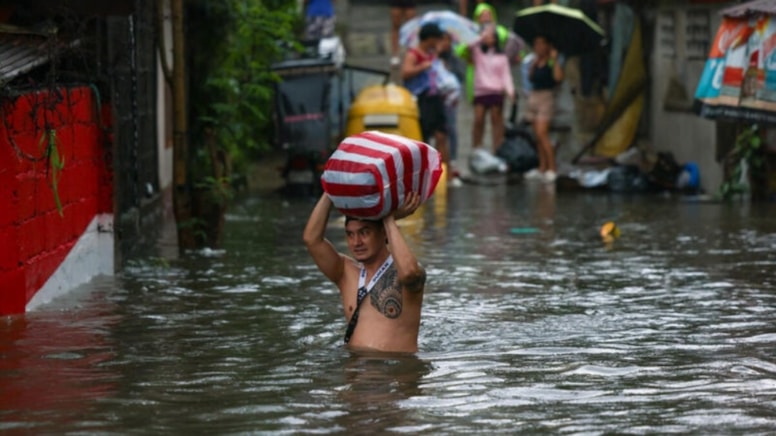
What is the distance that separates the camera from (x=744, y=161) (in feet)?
68.5

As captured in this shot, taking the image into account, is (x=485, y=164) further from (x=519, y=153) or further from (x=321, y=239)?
(x=321, y=239)

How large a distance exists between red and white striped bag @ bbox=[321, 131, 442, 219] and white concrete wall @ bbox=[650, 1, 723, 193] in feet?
45.5

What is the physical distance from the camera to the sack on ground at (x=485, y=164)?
24797 mm

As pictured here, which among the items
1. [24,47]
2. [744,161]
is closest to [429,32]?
[744,161]

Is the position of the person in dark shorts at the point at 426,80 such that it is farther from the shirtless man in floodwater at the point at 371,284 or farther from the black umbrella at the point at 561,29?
the shirtless man in floodwater at the point at 371,284

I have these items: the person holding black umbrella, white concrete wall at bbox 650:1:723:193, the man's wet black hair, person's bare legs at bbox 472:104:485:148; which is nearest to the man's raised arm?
white concrete wall at bbox 650:1:723:193

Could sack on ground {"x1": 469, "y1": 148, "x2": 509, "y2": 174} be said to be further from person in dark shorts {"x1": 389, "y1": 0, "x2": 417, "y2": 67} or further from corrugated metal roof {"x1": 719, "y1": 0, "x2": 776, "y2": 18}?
person in dark shorts {"x1": 389, "y1": 0, "x2": 417, "y2": 67}

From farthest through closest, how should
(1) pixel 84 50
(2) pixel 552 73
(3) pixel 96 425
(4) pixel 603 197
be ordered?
(2) pixel 552 73 → (4) pixel 603 197 → (1) pixel 84 50 → (3) pixel 96 425

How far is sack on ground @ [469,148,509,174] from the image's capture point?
24797 millimetres

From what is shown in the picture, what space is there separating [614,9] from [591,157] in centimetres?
440

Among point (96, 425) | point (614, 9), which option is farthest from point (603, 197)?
point (96, 425)

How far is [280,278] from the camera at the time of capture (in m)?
13.6

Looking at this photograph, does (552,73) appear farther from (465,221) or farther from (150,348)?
(150,348)

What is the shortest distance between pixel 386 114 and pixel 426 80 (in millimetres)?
2261
